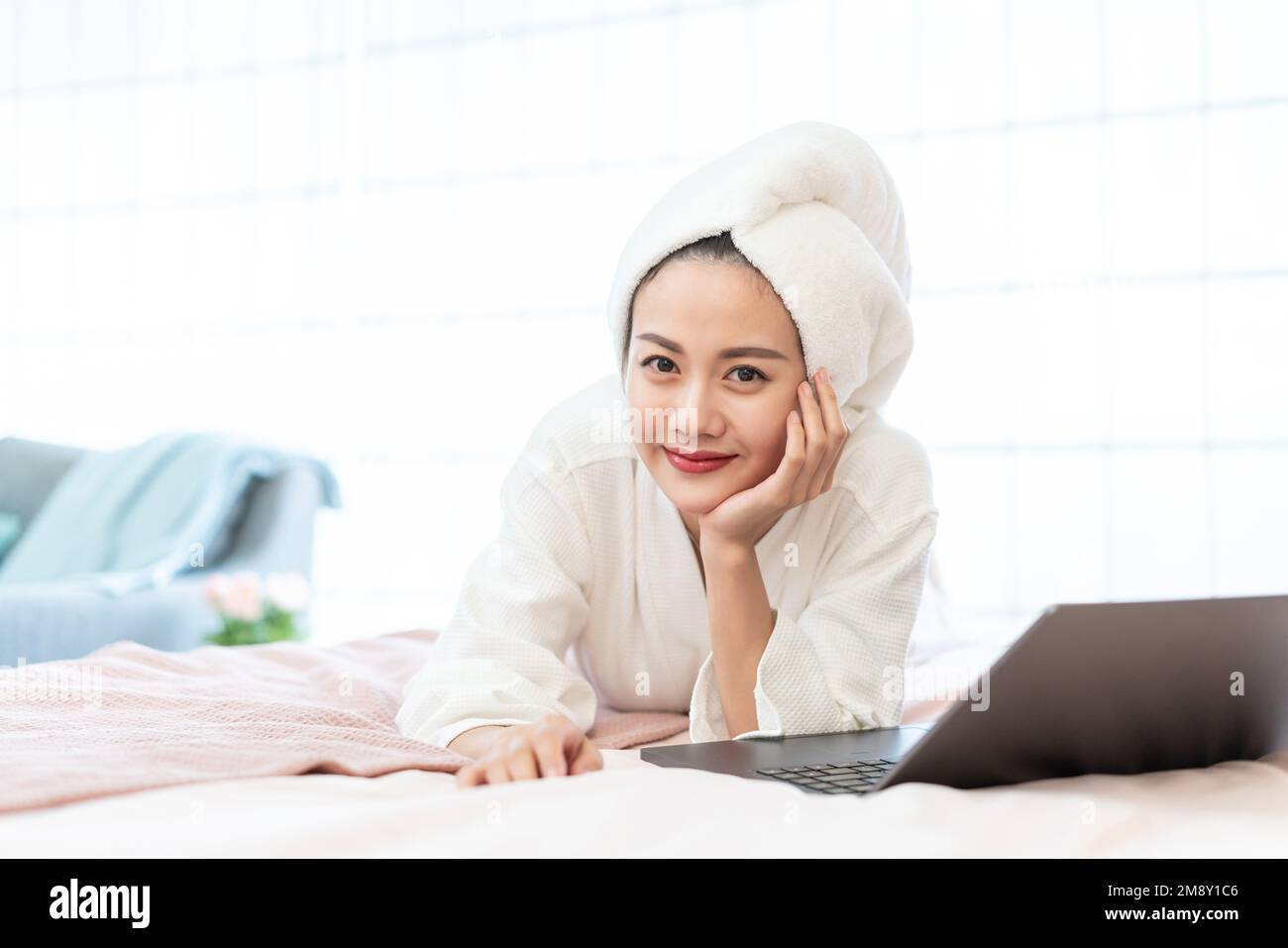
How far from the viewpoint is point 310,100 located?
461 centimetres

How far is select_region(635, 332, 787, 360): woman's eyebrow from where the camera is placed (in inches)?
47.9

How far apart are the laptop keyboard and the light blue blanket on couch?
7.14 ft

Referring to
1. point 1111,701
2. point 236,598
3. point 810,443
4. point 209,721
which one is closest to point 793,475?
point 810,443

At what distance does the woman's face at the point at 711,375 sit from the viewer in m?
1.21

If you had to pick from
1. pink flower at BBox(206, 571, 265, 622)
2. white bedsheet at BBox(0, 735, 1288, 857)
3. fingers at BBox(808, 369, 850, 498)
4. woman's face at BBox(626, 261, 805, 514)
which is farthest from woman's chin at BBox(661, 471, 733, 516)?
pink flower at BBox(206, 571, 265, 622)

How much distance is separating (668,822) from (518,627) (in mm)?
698

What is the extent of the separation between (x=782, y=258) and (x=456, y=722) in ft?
1.91

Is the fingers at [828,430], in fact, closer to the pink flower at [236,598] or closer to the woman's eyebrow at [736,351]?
the woman's eyebrow at [736,351]

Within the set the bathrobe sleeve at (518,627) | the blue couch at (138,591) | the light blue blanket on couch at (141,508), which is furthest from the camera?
the light blue blanket on couch at (141,508)

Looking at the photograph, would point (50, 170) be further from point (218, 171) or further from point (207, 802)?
point (207, 802)

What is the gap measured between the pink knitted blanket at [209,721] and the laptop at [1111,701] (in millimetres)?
337

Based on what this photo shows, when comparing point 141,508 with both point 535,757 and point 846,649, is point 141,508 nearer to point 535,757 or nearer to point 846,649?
point 846,649

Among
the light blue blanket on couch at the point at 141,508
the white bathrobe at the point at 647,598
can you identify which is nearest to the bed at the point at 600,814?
the white bathrobe at the point at 647,598
